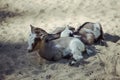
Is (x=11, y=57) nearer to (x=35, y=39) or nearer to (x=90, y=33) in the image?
(x=35, y=39)

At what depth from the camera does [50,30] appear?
7.49 m

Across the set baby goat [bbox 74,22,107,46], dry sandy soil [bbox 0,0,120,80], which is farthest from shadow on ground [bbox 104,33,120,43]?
baby goat [bbox 74,22,107,46]

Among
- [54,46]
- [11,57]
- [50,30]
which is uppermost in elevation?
[54,46]

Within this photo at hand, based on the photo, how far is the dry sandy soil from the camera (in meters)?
5.63

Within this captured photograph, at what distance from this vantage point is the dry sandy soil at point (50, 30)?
5629 mm

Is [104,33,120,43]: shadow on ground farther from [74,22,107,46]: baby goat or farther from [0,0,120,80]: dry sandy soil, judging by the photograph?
[74,22,107,46]: baby goat

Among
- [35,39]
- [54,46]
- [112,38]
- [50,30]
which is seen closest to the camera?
[35,39]

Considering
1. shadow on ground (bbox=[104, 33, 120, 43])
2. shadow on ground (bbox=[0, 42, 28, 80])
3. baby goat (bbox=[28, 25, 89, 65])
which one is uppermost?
baby goat (bbox=[28, 25, 89, 65])

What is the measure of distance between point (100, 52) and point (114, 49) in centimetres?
33

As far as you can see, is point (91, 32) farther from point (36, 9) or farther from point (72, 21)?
Answer: point (36, 9)

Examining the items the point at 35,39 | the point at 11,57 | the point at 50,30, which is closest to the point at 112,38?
the point at 50,30

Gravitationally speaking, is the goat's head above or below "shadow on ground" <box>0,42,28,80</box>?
above

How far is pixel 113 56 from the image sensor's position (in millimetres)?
6125

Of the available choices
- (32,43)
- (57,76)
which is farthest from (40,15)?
(57,76)
